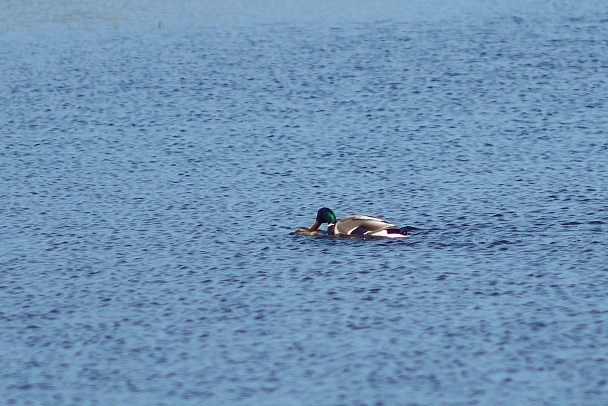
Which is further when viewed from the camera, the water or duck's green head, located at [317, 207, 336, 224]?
duck's green head, located at [317, 207, 336, 224]

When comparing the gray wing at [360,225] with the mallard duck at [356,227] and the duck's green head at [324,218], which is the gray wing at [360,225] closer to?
the mallard duck at [356,227]

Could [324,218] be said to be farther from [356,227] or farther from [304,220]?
[304,220]

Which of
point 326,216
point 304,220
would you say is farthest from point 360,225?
point 304,220

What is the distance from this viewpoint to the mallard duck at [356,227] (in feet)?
69.5

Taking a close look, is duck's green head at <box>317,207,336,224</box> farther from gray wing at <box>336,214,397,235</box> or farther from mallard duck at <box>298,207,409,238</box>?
gray wing at <box>336,214,397,235</box>

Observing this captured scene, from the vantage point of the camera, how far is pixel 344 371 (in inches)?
595

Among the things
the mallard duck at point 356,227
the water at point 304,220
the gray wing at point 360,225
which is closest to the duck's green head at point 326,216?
the mallard duck at point 356,227

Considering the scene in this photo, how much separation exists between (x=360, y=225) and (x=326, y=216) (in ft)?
2.73

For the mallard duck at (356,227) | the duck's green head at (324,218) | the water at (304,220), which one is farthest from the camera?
the duck's green head at (324,218)

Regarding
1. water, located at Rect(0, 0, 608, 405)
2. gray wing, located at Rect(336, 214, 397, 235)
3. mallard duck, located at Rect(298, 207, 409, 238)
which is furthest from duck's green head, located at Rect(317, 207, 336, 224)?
water, located at Rect(0, 0, 608, 405)

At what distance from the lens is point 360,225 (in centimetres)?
2162

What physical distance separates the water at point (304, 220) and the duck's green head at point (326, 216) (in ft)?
1.76

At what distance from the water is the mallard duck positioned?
Result: 23 centimetres

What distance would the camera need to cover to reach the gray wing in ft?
69.7
